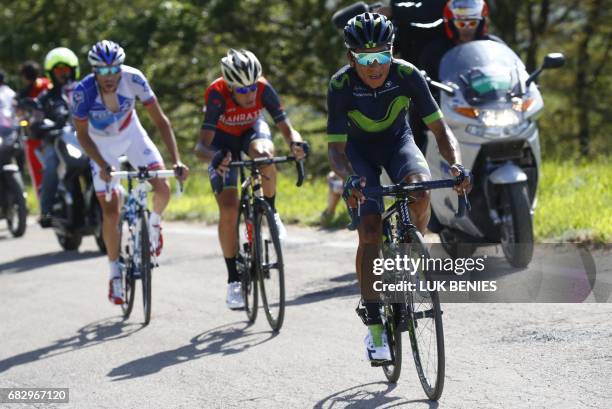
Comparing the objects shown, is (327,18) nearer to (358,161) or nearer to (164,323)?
(164,323)

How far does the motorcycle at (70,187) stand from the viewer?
13070 millimetres

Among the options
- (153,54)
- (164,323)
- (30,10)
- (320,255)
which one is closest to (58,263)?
(320,255)

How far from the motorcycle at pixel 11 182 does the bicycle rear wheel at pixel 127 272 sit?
6.12m

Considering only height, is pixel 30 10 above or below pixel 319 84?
above

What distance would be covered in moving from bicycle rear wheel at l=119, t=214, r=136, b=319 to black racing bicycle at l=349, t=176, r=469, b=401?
11.0 feet

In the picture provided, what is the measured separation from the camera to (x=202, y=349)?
7785mm

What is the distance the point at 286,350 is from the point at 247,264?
55.3 inches

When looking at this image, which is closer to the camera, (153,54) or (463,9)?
(463,9)


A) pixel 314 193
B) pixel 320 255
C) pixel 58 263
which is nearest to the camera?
pixel 320 255

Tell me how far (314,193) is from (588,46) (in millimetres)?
8561

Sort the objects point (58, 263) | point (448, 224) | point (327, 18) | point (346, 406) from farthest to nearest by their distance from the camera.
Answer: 1. point (327, 18)
2. point (58, 263)
3. point (448, 224)
4. point (346, 406)

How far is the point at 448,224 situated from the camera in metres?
9.45

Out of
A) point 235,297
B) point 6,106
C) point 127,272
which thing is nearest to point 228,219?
point 235,297

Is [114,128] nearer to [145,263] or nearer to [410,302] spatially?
[145,263]
